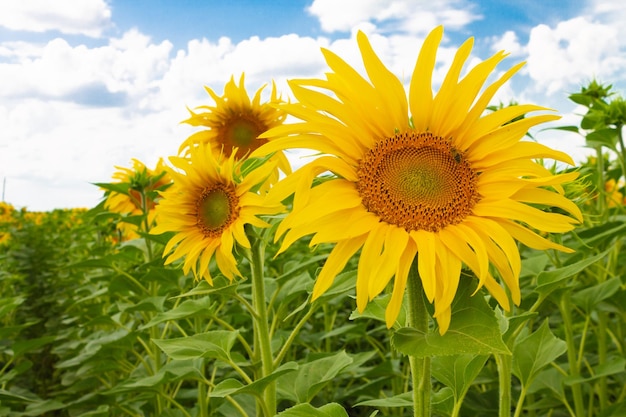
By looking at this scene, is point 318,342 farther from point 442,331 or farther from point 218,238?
point 442,331

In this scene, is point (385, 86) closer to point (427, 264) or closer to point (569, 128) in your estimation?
point (427, 264)

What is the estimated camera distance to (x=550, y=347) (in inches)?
66.5

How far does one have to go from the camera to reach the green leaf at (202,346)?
5.28 ft

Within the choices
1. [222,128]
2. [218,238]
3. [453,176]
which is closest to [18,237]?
[222,128]

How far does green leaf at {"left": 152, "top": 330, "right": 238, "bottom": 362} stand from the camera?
5.28 ft

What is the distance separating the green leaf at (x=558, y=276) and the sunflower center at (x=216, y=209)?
2.70 feet

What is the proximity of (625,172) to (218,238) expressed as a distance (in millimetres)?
1683

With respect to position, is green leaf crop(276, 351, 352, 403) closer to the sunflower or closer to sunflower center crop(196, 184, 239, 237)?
sunflower center crop(196, 184, 239, 237)

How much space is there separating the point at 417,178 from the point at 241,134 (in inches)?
72.0

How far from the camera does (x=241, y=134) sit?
→ 2.99m

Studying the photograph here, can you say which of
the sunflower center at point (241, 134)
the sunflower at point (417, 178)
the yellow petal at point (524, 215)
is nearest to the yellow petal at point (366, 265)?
the sunflower at point (417, 178)

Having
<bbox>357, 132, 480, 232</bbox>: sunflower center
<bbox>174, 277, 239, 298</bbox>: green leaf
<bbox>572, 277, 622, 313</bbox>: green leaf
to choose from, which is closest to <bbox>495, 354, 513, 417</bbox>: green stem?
<bbox>357, 132, 480, 232</bbox>: sunflower center

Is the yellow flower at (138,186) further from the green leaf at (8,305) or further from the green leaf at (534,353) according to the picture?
the green leaf at (534,353)

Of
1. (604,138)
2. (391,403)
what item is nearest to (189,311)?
(391,403)
